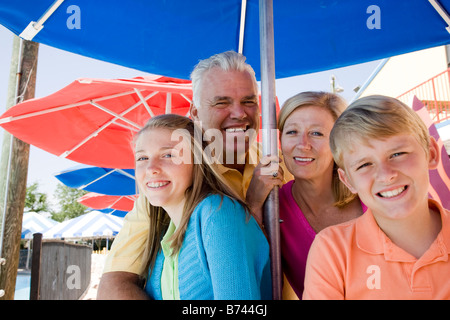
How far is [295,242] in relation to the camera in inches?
59.7

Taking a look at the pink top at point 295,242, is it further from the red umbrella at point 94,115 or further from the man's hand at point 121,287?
the red umbrella at point 94,115

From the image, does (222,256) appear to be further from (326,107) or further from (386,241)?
(326,107)

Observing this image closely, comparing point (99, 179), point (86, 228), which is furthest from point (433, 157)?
point (86, 228)

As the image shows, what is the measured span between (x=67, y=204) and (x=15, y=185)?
3593 cm

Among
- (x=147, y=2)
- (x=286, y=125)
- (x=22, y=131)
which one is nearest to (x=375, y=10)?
(x=286, y=125)

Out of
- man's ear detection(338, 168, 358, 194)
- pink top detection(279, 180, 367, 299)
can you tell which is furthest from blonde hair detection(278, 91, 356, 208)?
man's ear detection(338, 168, 358, 194)

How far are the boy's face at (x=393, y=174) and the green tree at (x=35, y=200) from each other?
128 feet

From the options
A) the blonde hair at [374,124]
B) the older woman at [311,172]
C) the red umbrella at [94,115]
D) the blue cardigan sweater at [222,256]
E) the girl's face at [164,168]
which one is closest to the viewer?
the blue cardigan sweater at [222,256]

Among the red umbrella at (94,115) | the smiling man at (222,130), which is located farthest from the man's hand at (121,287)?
the red umbrella at (94,115)

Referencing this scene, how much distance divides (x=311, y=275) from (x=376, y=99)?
2.18ft

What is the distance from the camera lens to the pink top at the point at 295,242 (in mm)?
1480

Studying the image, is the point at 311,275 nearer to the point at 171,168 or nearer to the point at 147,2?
the point at 171,168

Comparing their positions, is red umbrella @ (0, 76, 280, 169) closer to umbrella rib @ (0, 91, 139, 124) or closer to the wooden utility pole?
umbrella rib @ (0, 91, 139, 124)

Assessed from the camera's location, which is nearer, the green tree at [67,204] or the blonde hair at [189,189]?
the blonde hair at [189,189]
